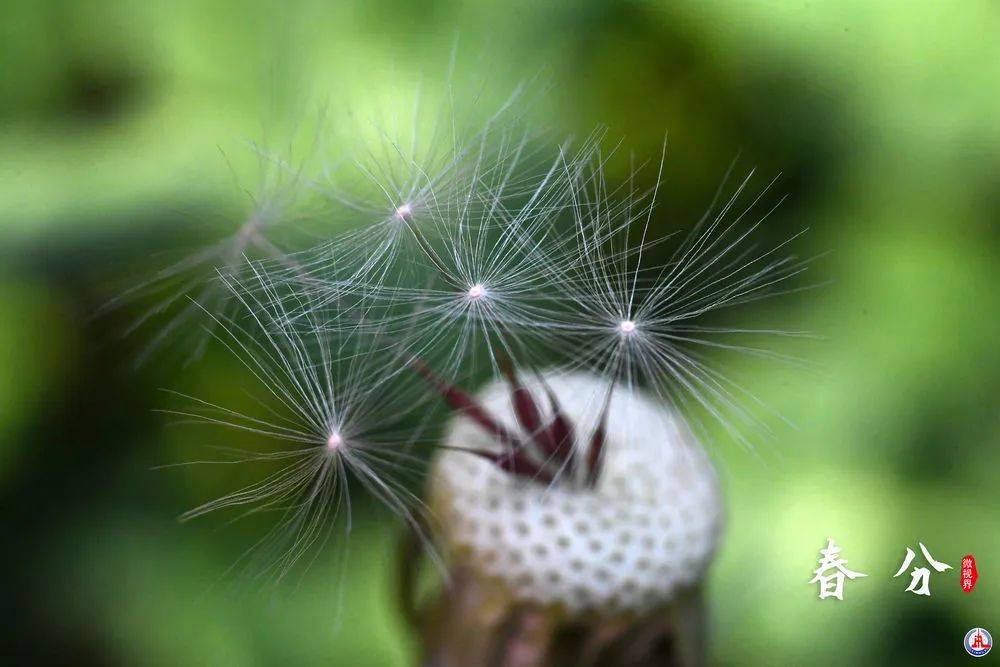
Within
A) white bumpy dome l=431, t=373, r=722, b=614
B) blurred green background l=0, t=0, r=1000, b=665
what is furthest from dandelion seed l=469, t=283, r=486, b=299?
blurred green background l=0, t=0, r=1000, b=665

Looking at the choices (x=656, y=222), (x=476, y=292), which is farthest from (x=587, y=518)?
(x=656, y=222)

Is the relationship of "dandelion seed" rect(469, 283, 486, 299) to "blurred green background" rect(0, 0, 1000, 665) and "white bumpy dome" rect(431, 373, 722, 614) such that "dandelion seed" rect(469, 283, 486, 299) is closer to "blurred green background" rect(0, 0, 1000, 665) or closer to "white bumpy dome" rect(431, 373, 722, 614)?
"white bumpy dome" rect(431, 373, 722, 614)

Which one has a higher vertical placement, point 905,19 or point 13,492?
point 905,19

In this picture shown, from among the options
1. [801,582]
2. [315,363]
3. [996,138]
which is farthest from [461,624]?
[996,138]

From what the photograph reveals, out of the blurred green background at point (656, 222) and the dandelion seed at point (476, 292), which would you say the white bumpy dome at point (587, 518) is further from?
the blurred green background at point (656, 222)

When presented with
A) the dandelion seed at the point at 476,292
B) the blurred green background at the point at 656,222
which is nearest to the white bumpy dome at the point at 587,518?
the dandelion seed at the point at 476,292

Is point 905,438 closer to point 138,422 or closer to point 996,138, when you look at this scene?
point 996,138
